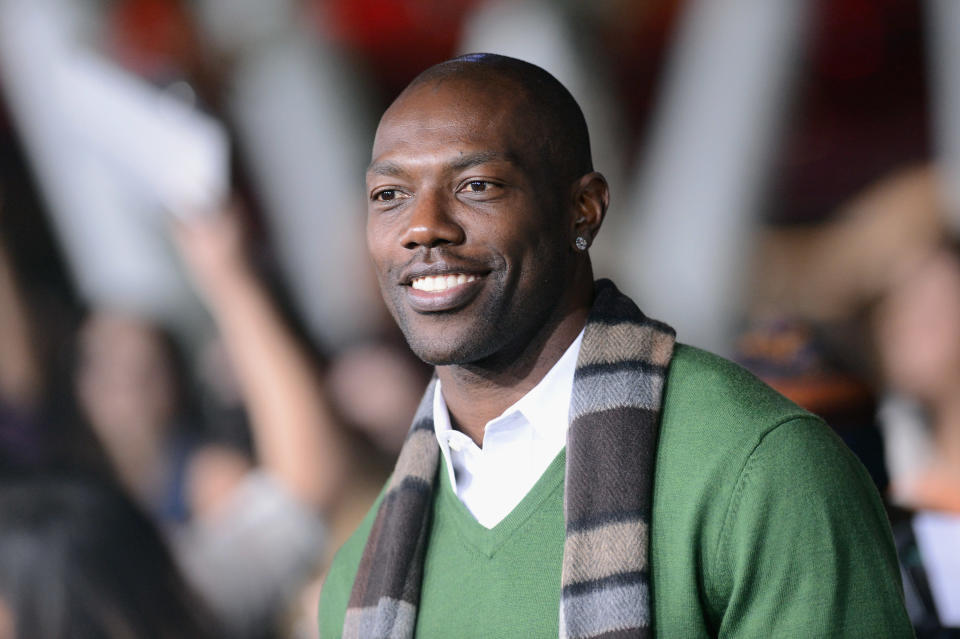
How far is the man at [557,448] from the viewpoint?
1.28 m

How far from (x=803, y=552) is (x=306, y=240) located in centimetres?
256

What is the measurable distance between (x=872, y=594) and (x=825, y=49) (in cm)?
225

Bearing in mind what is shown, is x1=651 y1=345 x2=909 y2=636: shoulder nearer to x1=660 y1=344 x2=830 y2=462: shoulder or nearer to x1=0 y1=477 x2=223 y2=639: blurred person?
x1=660 y1=344 x2=830 y2=462: shoulder

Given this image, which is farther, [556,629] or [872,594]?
[556,629]

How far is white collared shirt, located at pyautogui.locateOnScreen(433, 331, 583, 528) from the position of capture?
4.99ft

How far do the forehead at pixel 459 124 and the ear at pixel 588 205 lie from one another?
105 mm

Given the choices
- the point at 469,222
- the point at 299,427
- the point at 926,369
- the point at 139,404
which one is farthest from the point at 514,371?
the point at 139,404

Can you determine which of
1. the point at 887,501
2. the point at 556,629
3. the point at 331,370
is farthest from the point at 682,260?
the point at 556,629

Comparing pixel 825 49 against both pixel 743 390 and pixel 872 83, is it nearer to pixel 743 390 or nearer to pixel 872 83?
pixel 872 83

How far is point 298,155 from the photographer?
3.61 metres

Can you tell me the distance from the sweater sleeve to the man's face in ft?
1.24

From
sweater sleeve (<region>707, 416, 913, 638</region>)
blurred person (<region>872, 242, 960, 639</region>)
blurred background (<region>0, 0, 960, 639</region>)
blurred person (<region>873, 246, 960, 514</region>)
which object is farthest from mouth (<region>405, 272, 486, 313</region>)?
blurred person (<region>873, 246, 960, 514</region>)

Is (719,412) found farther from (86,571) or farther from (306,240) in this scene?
(86,571)

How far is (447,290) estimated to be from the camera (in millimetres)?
1457
